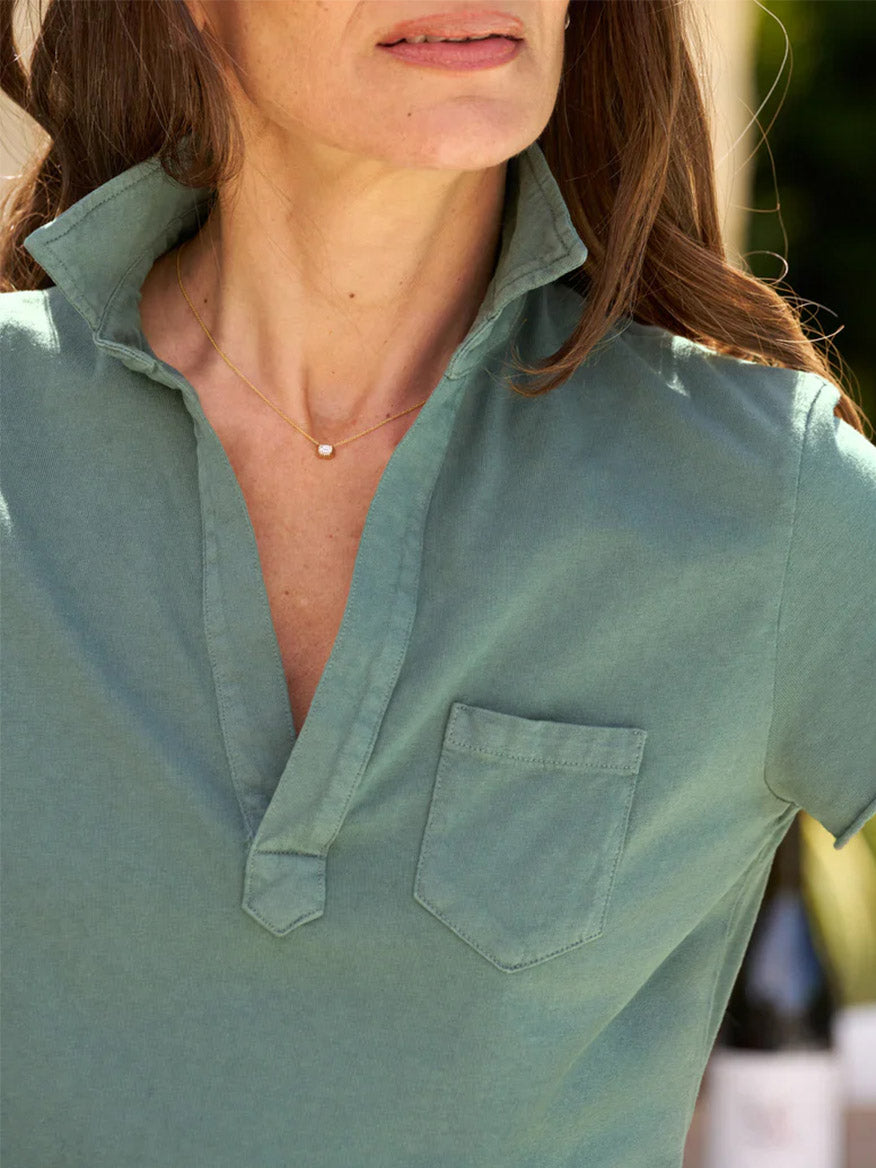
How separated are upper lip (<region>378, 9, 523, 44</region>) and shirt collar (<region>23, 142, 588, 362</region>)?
0.64 feet

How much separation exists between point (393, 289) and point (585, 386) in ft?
0.66

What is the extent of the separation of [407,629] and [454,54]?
48cm

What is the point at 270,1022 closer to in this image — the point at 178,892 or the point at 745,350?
the point at 178,892

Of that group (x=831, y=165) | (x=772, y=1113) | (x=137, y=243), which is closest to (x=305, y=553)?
(x=137, y=243)

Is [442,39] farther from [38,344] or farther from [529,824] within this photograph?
[529,824]

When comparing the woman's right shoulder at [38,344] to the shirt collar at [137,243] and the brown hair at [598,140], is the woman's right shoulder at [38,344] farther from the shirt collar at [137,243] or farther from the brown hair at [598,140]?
the brown hair at [598,140]

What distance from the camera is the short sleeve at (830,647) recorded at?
1359 millimetres

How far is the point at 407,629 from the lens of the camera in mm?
1368

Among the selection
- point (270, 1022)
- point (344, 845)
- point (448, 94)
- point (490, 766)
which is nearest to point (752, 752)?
point (490, 766)

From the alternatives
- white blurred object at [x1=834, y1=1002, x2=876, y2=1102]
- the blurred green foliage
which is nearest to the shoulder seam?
white blurred object at [x1=834, y1=1002, x2=876, y2=1102]

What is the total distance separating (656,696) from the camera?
1384mm

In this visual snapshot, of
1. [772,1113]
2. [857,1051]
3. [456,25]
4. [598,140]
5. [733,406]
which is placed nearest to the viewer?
[456,25]

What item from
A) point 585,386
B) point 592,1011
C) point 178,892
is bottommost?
point 592,1011

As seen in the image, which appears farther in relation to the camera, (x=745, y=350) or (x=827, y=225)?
(x=827, y=225)
